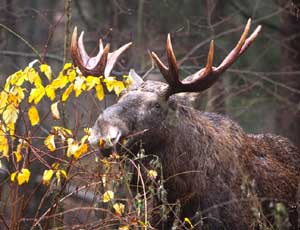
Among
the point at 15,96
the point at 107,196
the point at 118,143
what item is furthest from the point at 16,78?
the point at 107,196

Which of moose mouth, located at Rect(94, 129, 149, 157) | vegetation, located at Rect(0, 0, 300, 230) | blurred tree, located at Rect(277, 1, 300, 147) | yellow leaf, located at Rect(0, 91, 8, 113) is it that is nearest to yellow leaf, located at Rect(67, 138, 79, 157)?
moose mouth, located at Rect(94, 129, 149, 157)

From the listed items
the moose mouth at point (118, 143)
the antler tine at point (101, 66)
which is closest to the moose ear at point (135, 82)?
the antler tine at point (101, 66)

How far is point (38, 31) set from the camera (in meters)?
14.8

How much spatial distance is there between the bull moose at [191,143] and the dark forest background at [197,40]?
Answer: 2820 millimetres

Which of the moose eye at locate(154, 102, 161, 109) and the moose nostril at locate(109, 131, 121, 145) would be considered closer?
the moose nostril at locate(109, 131, 121, 145)

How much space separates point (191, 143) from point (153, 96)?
1.90 ft

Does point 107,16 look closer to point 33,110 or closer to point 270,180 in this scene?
point 270,180

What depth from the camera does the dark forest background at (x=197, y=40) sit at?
11680 millimetres

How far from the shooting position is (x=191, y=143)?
792 centimetres

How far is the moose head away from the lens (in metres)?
7.34

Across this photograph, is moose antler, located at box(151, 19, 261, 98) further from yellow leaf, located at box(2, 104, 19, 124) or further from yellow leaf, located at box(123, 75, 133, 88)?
yellow leaf, located at box(2, 104, 19, 124)

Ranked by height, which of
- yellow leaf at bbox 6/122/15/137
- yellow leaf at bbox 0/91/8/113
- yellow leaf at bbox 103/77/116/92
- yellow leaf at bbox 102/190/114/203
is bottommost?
yellow leaf at bbox 102/190/114/203

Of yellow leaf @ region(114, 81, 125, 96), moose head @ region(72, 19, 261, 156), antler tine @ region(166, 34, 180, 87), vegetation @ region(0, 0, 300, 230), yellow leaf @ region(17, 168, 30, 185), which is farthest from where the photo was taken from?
vegetation @ region(0, 0, 300, 230)

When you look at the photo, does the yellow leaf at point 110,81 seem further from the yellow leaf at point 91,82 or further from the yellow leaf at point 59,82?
the yellow leaf at point 59,82
